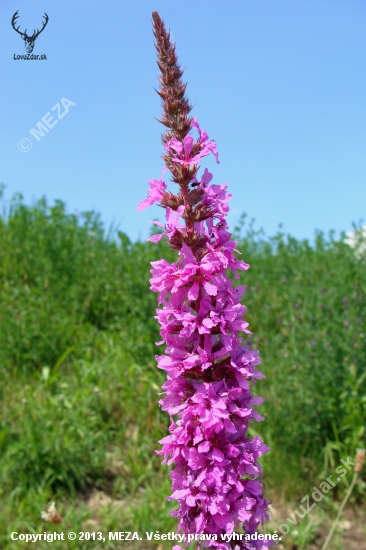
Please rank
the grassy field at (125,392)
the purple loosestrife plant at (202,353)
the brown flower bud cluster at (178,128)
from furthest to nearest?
the grassy field at (125,392)
the brown flower bud cluster at (178,128)
the purple loosestrife plant at (202,353)

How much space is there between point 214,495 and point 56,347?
15.7 ft

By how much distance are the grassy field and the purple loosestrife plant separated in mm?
2532

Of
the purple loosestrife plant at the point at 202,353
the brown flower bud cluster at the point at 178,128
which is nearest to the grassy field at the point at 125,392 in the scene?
the purple loosestrife plant at the point at 202,353

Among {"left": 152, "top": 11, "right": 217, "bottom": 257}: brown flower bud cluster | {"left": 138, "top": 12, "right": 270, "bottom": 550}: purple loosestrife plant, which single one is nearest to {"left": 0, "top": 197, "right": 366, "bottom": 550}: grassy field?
{"left": 138, "top": 12, "right": 270, "bottom": 550}: purple loosestrife plant

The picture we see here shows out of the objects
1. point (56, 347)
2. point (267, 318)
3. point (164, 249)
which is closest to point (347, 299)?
point (267, 318)

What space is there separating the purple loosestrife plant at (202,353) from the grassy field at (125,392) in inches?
99.7

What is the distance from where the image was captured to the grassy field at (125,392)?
4.42 metres

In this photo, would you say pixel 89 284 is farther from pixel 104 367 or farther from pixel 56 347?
pixel 104 367

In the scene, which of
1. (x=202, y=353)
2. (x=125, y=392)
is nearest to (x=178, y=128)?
(x=202, y=353)

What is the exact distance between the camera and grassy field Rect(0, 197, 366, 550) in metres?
4.42

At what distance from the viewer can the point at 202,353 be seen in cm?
182

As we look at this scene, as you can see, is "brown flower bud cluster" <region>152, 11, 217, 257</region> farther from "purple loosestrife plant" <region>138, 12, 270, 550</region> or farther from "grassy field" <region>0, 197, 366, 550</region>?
"grassy field" <region>0, 197, 366, 550</region>

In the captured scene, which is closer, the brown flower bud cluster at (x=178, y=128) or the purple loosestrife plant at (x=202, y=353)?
the purple loosestrife plant at (x=202, y=353)

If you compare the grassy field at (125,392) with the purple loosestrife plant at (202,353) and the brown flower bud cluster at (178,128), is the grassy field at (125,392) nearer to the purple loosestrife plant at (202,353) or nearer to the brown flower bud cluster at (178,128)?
the purple loosestrife plant at (202,353)
